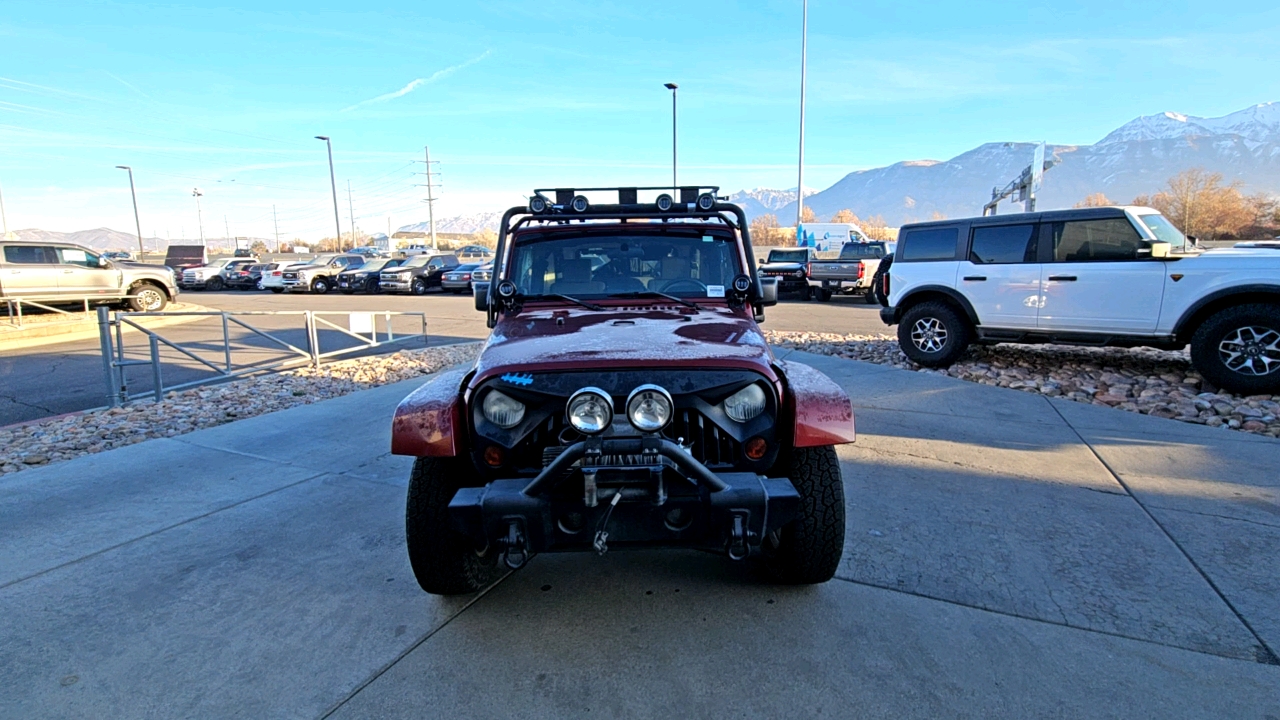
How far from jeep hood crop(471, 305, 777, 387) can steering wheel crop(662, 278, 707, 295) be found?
170 mm

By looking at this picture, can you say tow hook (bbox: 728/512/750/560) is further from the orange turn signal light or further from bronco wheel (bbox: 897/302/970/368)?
bronco wheel (bbox: 897/302/970/368)

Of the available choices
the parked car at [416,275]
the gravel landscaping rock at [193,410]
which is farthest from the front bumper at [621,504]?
the parked car at [416,275]

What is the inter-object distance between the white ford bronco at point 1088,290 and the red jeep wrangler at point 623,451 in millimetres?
5957

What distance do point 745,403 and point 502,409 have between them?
3.27 feet

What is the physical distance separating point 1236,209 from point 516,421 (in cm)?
5168

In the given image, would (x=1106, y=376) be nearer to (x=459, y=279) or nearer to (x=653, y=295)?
(x=653, y=295)

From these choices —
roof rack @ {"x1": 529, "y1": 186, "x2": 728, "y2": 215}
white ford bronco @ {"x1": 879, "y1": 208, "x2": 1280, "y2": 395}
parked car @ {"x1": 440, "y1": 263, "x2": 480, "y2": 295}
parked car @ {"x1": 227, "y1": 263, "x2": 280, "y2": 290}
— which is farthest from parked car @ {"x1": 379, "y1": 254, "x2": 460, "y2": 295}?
roof rack @ {"x1": 529, "y1": 186, "x2": 728, "y2": 215}

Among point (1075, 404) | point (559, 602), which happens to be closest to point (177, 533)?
point (559, 602)

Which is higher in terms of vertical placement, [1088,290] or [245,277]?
[1088,290]

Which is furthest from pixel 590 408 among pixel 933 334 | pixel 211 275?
pixel 211 275

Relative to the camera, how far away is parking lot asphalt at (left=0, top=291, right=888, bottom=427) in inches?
312

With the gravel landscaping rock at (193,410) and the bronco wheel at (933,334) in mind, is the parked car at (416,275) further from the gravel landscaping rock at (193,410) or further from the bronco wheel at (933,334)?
the bronco wheel at (933,334)

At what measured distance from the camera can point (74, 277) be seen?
1588 cm

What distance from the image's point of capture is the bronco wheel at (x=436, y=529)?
2.81 metres
